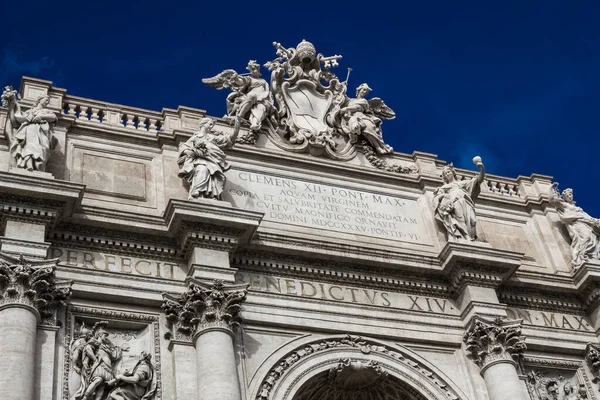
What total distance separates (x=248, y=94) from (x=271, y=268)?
4784 millimetres

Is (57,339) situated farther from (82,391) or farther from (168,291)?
(168,291)

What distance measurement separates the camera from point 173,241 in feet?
61.9

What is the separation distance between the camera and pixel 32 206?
1766 centimetres

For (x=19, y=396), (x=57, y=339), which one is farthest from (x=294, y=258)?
(x=19, y=396)

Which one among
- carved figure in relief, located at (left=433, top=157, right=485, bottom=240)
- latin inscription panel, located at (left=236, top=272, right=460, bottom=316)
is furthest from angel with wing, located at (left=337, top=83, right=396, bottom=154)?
latin inscription panel, located at (left=236, top=272, right=460, bottom=316)

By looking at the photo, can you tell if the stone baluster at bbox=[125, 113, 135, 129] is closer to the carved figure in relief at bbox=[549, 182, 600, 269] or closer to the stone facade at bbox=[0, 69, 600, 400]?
the stone facade at bbox=[0, 69, 600, 400]

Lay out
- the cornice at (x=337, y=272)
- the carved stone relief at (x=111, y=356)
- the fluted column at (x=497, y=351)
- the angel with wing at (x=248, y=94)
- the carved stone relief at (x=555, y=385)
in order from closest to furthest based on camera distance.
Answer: the carved stone relief at (x=111, y=356) → the fluted column at (x=497, y=351) → the cornice at (x=337, y=272) → the carved stone relief at (x=555, y=385) → the angel with wing at (x=248, y=94)

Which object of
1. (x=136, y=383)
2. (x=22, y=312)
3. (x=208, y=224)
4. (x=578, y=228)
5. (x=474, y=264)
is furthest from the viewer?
(x=578, y=228)

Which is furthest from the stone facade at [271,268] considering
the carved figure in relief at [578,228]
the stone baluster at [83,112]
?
the carved figure in relief at [578,228]

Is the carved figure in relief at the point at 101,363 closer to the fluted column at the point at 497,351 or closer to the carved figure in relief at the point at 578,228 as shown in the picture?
the fluted column at the point at 497,351

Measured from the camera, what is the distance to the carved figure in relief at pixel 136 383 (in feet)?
54.4

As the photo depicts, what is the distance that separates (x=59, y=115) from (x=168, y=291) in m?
4.42

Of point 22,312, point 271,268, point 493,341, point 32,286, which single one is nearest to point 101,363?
point 22,312

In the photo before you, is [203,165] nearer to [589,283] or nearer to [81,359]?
[81,359]
